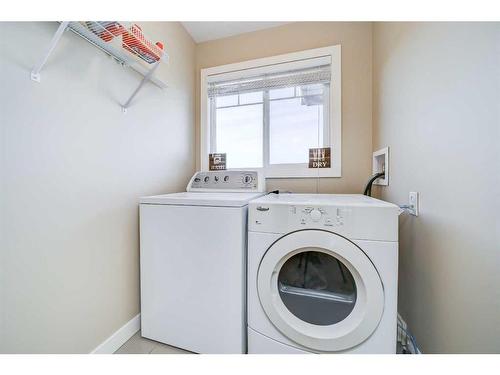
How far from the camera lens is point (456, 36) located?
77 centimetres

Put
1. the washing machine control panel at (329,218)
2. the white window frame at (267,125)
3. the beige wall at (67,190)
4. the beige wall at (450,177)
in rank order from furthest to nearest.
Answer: the white window frame at (267,125) → the washing machine control panel at (329,218) → the beige wall at (67,190) → the beige wall at (450,177)

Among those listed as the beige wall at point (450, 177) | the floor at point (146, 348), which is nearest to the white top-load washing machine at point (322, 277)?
the beige wall at point (450, 177)

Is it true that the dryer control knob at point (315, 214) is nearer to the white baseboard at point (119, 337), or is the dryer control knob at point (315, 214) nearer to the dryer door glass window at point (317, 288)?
the dryer door glass window at point (317, 288)

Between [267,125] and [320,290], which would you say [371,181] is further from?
[267,125]

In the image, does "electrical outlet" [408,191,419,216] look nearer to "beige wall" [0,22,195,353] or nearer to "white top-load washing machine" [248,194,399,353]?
"white top-load washing machine" [248,194,399,353]

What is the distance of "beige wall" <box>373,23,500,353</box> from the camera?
→ 2.11ft

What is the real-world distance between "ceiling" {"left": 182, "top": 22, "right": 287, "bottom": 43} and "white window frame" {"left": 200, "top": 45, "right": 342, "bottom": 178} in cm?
29

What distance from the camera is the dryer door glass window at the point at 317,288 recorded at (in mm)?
971

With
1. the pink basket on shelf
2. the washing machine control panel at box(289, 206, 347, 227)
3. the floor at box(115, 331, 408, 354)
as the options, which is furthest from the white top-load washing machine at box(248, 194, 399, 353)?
the pink basket on shelf

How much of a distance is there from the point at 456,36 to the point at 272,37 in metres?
1.47

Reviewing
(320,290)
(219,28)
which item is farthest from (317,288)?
(219,28)

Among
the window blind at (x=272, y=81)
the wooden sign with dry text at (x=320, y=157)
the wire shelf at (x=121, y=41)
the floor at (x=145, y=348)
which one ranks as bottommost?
the floor at (x=145, y=348)

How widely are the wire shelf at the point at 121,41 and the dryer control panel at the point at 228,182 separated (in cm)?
87
